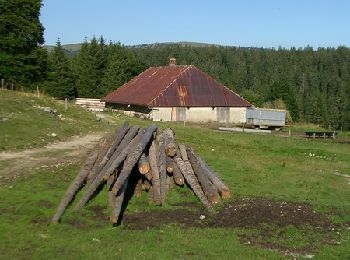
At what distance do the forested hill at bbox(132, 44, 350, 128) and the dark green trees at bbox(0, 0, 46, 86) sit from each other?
229ft

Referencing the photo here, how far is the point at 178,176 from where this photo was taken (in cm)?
1477

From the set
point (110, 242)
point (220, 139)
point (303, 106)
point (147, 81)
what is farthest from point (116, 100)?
point (303, 106)

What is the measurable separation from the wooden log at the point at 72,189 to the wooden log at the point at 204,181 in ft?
10.5

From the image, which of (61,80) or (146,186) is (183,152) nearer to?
(146,186)

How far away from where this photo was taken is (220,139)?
2939 cm

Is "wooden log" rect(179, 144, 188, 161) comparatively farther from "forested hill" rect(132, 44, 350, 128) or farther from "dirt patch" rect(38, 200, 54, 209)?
"forested hill" rect(132, 44, 350, 128)

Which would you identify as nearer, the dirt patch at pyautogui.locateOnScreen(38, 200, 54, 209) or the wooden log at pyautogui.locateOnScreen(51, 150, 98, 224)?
the wooden log at pyautogui.locateOnScreen(51, 150, 98, 224)

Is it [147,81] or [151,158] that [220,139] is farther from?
[147,81]

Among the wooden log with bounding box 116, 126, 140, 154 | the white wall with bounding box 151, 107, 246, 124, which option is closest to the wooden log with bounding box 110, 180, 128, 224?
the wooden log with bounding box 116, 126, 140, 154

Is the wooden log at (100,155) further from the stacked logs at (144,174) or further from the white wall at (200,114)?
the white wall at (200,114)

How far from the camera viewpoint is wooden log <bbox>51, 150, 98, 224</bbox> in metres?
12.0

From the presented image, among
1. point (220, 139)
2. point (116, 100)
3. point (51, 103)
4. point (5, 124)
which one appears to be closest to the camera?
point (5, 124)

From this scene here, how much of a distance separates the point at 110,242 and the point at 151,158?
4.82 metres

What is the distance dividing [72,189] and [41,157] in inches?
235
